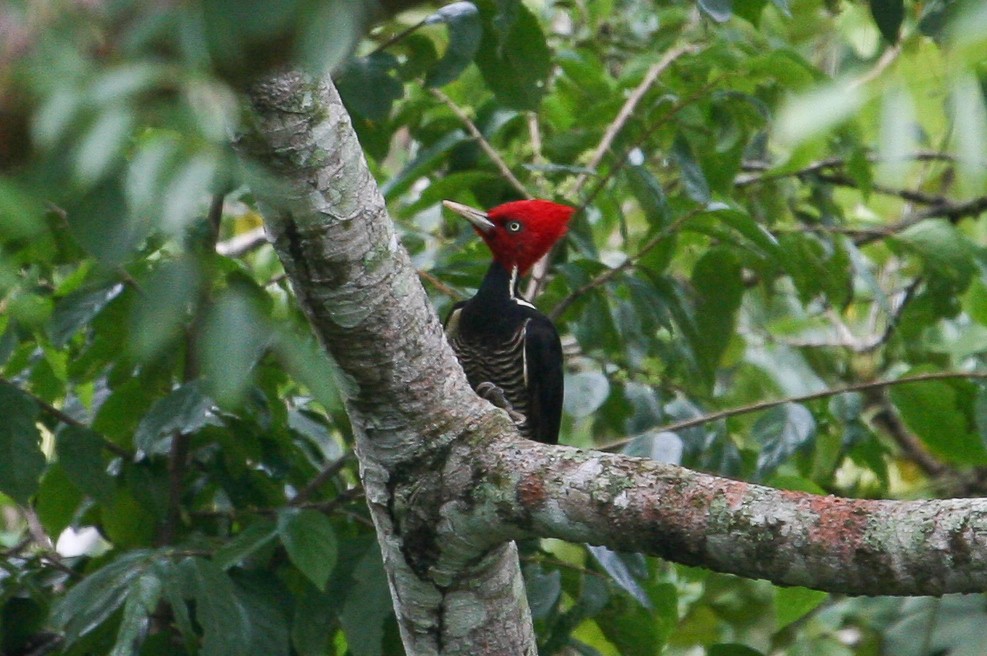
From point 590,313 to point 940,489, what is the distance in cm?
203

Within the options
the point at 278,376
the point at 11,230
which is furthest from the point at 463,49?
the point at 11,230

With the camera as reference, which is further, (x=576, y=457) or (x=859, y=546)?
(x=576, y=457)

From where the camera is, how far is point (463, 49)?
272 centimetres

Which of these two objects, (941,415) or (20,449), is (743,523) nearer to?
(941,415)

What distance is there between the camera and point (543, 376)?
11.1ft

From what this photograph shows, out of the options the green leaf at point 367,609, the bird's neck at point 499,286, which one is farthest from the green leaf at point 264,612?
the bird's neck at point 499,286

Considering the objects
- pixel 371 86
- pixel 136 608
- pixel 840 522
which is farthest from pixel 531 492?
pixel 371 86

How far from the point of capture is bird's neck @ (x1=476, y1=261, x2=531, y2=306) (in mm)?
3473

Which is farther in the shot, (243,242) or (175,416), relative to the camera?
(243,242)

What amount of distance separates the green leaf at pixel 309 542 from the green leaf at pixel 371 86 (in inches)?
39.0

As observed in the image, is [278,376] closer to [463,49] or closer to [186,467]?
[186,467]

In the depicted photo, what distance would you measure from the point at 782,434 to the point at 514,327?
897 mm

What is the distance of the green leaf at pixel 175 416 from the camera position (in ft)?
8.00

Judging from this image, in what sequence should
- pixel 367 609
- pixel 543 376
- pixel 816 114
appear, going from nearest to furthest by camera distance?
pixel 816 114, pixel 367 609, pixel 543 376
